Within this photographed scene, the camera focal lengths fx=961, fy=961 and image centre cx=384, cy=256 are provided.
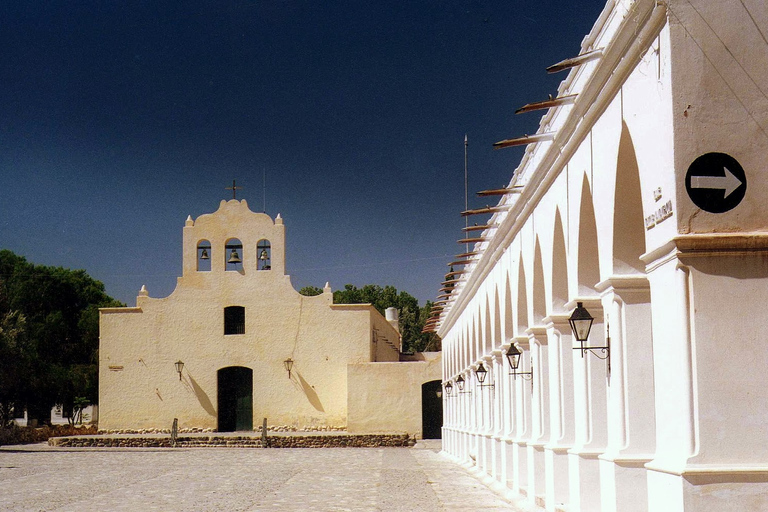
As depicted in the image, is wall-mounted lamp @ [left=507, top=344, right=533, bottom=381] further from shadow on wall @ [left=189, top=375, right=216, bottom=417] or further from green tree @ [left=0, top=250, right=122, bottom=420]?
green tree @ [left=0, top=250, right=122, bottom=420]

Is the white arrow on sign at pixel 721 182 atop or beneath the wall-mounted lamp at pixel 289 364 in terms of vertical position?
atop

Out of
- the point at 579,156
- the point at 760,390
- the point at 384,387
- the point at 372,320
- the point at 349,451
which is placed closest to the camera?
the point at 760,390

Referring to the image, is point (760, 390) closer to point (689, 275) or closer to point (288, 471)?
point (689, 275)

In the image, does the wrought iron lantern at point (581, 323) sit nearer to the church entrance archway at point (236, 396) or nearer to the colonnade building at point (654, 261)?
the colonnade building at point (654, 261)

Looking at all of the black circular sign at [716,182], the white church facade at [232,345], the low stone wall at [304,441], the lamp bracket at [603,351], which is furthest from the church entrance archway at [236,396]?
the black circular sign at [716,182]

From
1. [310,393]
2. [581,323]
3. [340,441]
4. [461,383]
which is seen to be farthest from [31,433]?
[581,323]

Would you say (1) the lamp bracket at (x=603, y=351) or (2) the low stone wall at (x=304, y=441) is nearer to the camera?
(1) the lamp bracket at (x=603, y=351)

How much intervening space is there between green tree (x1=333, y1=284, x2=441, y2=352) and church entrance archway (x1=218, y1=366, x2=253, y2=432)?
1495 inches

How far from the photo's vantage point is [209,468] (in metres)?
23.5

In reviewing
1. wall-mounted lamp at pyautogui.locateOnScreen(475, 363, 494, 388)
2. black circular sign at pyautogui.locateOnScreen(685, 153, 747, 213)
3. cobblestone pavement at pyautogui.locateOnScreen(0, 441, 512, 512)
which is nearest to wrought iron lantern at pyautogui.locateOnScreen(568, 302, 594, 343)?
black circular sign at pyautogui.locateOnScreen(685, 153, 747, 213)

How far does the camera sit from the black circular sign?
6.67 m

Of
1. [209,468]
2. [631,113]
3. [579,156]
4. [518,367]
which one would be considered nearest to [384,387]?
[209,468]

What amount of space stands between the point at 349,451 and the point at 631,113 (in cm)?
2518

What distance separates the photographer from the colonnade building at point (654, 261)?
6.57m
